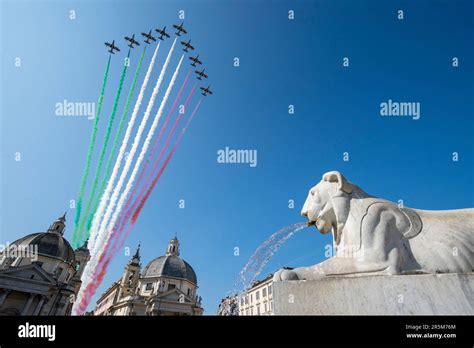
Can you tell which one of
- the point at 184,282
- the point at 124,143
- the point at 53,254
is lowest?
the point at 184,282

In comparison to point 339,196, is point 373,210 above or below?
below

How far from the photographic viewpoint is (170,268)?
2837 inches

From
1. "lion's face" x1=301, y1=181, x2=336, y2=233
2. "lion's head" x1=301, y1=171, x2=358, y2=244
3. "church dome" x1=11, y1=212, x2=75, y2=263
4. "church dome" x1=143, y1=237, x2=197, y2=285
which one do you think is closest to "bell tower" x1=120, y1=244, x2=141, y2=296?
"church dome" x1=143, y1=237, x2=197, y2=285

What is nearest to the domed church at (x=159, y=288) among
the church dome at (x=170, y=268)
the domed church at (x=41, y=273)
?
the church dome at (x=170, y=268)

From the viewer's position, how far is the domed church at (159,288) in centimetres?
5934

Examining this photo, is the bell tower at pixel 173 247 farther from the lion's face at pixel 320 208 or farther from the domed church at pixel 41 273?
the lion's face at pixel 320 208

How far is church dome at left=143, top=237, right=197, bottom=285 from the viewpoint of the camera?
71062 millimetres

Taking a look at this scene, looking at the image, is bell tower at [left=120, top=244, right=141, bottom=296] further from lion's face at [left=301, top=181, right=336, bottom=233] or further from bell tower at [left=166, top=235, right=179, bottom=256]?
lion's face at [left=301, top=181, right=336, bottom=233]

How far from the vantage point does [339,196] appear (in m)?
5.80
